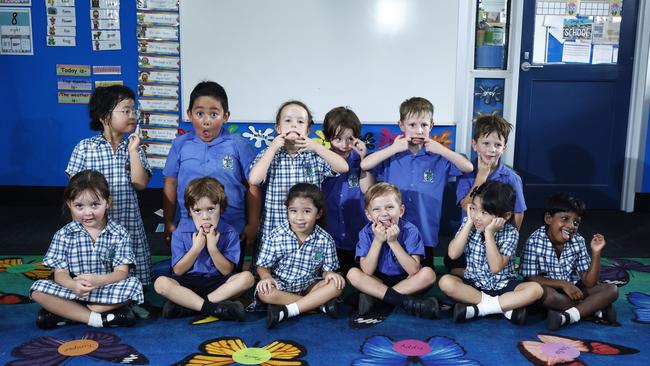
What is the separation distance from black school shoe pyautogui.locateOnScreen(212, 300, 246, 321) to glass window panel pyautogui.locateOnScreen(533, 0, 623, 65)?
9.98 ft

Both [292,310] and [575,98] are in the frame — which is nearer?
[292,310]

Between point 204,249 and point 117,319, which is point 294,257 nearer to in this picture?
point 204,249

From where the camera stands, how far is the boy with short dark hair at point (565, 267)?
7.61 ft

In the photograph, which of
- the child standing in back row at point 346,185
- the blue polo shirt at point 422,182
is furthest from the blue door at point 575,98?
the child standing in back row at point 346,185

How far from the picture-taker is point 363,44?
159 inches

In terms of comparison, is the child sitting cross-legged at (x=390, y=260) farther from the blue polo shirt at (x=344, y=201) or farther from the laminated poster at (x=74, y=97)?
the laminated poster at (x=74, y=97)

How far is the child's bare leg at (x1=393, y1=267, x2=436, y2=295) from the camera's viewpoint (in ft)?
7.90

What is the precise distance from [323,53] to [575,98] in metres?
1.86

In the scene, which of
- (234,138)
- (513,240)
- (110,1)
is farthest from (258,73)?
(513,240)

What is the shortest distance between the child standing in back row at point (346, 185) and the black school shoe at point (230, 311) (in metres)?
0.66

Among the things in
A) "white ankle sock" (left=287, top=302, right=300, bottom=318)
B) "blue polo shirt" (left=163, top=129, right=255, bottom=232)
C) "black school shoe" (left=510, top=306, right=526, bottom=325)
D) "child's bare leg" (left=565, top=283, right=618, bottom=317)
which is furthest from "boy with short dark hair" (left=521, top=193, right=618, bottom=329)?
"blue polo shirt" (left=163, top=129, right=255, bottom=232)

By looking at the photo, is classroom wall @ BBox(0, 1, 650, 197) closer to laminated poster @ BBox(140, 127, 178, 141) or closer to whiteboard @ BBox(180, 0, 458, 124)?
laminated poster @ BBox(140, 127, 178, 141)

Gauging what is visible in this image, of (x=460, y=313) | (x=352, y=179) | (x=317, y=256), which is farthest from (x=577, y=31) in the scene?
(x=317, y=256)

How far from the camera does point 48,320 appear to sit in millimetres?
2229
